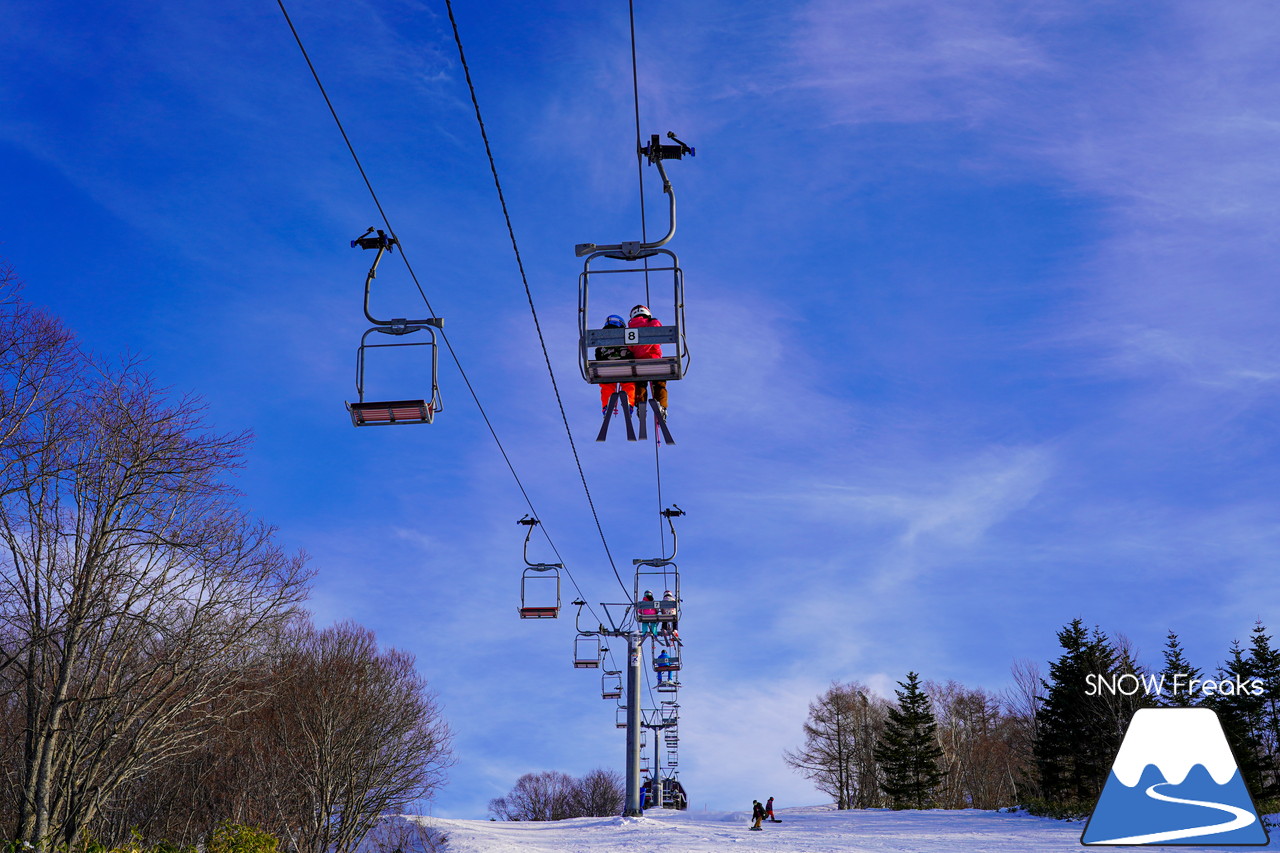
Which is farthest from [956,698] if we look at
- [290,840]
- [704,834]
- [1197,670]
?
[290,840]

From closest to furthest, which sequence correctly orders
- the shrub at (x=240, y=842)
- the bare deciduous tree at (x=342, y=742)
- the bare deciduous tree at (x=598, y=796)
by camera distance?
the shrub at (x=240, y=842) → the bare deciduous tree at (x=342, y=742) → the bare deciduous tree at (x=598, y=796)

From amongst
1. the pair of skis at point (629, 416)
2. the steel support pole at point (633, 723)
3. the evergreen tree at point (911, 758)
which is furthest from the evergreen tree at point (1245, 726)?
the pair of skis at point (629, 416)

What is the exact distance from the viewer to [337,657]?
39.3 m

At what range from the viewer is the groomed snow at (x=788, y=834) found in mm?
22344

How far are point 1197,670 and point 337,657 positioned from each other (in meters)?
35.2

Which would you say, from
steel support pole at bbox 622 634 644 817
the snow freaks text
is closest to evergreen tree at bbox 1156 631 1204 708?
the snow freaks text

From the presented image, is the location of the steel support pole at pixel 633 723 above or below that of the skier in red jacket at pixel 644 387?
below

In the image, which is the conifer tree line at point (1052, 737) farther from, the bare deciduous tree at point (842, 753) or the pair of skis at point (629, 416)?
the pair of skis at point (629, 416)

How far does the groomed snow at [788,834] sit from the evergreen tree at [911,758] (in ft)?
53.0

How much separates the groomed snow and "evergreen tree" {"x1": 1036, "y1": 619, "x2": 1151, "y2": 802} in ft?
27.0

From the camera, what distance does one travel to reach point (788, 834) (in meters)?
26.0

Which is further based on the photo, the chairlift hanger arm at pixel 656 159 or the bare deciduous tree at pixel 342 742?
the bare deciduous tree at pixel 342 742

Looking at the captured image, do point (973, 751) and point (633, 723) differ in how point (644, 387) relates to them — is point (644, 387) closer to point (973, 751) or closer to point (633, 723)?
point (633, 723)

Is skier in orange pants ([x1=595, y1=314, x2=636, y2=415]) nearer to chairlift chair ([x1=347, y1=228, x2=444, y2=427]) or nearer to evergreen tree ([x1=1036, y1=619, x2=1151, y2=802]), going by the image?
chairlift chair ([x1=347, y1=228, x2=444, y2=427])
